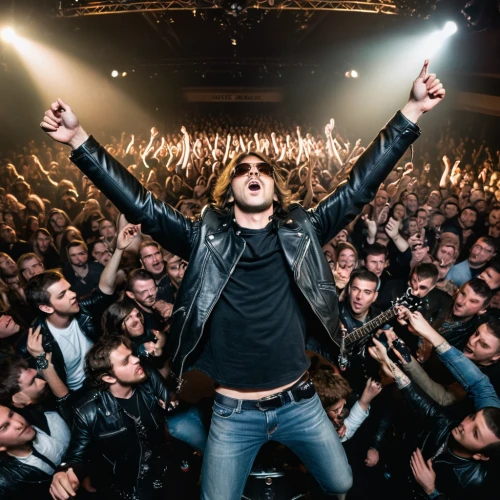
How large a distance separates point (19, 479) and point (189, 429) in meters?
1.05

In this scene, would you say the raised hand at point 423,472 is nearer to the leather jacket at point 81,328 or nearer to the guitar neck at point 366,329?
the guitar neck at point 366,329

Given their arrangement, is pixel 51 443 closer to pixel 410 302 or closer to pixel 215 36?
pixel 410 302

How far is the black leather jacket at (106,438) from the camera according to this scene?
2330 mm

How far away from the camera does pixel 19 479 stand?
7.30ft

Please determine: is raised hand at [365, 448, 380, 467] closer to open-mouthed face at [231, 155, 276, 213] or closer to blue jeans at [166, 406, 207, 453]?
blue jeans at [166, 406, 207, 453]

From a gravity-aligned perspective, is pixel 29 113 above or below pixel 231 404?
above

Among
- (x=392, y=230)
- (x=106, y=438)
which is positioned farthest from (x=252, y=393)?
(x=392, y=230)

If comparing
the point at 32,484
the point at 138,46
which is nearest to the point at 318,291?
the point at 32,484

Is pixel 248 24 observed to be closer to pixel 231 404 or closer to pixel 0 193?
pixel 0 193

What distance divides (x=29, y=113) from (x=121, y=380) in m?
16.0

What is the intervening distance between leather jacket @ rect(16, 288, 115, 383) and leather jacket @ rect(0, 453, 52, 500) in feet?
2.20

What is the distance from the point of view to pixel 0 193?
25.3 feet

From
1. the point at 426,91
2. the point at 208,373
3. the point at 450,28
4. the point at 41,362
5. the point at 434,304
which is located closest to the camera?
the point at 426,91

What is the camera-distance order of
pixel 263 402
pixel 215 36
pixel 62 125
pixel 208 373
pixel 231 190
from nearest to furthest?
1. pixel 62 125
2. pixel 263 402
3. pixel 208 373
4. pixel 231 190
5. pixel 215 36
